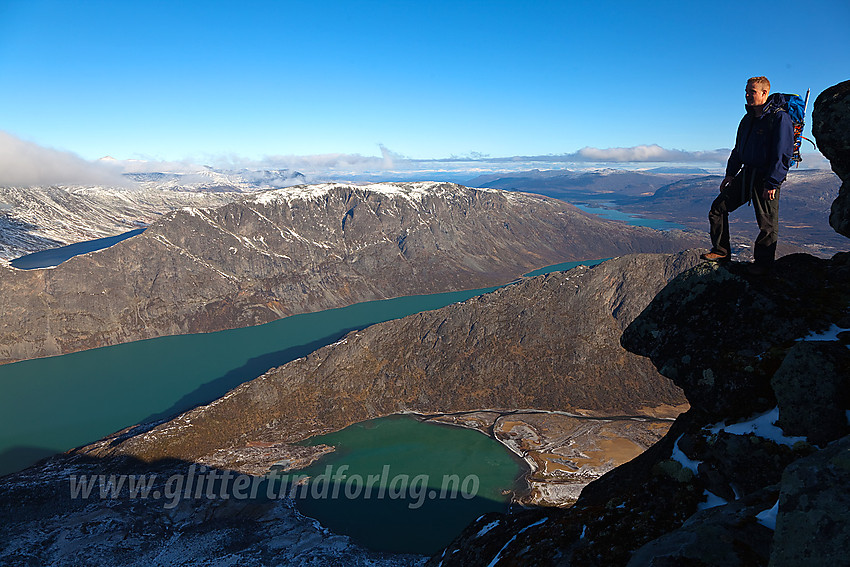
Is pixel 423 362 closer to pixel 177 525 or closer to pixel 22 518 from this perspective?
pixel 177 525

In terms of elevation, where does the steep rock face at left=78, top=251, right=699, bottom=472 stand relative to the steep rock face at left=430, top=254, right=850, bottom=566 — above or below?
below

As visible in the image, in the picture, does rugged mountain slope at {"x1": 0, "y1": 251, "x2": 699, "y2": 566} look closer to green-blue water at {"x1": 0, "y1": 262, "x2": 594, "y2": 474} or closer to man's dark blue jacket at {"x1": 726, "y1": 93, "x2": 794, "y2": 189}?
green-blue water at {"x1": 0, "y1": 262, "x2": 594, "y2": 474}

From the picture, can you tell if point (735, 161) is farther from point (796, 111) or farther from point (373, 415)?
point (373, 415)

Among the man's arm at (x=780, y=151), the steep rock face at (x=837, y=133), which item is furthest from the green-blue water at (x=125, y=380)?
the steep rock face at (x=837, y=133)

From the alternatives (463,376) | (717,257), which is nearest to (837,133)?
(717,257)

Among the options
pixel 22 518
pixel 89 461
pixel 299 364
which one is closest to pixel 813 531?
pixel 22 518

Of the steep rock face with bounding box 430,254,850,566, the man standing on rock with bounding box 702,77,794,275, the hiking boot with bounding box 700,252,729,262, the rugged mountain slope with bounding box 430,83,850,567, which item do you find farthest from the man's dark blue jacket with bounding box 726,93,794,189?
the steep rock face with bounding box 430,254,850,566
